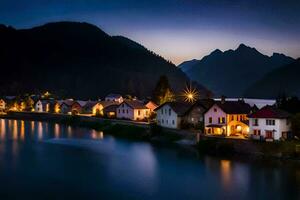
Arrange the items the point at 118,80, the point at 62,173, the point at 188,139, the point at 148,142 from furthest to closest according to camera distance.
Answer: the point at 118,80
the point at 148,142
the point at 188,139
the point at 62,173

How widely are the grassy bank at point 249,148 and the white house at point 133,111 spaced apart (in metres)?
23.9

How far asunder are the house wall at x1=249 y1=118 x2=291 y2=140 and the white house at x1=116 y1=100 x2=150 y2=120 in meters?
27.7

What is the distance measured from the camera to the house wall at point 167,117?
53.3m

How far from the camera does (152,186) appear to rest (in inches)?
1174

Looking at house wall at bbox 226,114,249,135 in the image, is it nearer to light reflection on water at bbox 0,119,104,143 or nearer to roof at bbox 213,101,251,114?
roof at bbox 213,101,251,114

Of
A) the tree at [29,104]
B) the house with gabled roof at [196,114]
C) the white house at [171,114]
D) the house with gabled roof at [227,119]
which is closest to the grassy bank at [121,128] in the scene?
the white house at [171,114]

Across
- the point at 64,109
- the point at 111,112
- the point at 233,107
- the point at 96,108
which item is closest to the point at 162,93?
the point at 111,112

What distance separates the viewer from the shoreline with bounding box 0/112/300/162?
1502 inches

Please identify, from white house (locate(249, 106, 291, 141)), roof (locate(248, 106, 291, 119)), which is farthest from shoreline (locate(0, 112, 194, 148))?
roof (locate(248, 106, 291, 119))

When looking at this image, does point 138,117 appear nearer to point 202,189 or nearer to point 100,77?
point 202,189

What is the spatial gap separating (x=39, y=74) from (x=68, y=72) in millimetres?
13924

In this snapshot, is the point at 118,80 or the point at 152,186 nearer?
the point at 152,186

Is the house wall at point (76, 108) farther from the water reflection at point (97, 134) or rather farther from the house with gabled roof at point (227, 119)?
the house with gabled roof at point (227, 119)

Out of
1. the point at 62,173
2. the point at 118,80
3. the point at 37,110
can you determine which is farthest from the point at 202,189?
the point at 118,80
